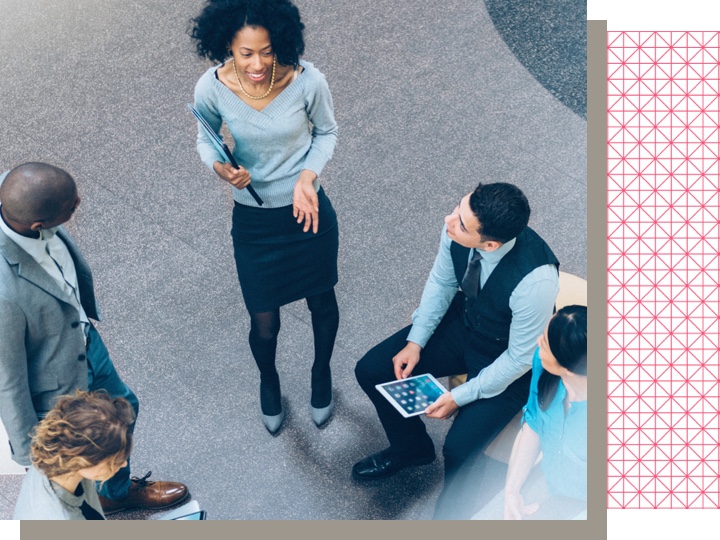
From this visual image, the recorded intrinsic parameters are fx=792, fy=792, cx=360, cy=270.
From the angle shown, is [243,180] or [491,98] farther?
[491,98]

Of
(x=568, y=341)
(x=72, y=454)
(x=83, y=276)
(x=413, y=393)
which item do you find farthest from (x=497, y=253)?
(x=72, y=454)

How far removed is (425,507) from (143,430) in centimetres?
104

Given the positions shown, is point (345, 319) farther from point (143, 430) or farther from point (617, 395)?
point (617, 395)

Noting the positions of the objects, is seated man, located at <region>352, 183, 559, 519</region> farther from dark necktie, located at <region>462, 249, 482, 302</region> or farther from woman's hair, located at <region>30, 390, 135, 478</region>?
woman's hair, located at <region>30, 390, 135, 478</region>

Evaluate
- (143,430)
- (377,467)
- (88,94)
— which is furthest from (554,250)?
(88,94)

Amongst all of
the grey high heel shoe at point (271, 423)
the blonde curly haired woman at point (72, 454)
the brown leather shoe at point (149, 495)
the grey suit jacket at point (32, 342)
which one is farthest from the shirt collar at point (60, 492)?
the grey high heel shoe at point (271, 423)

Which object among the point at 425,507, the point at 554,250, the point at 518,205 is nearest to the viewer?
the point at 518,205

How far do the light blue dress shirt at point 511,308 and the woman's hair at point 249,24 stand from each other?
80 cm

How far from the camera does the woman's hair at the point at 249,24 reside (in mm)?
2299

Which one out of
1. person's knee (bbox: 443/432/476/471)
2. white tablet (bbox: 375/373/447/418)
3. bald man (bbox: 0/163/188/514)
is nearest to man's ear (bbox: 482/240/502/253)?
white tablet (bbox: 375/373/447/418)

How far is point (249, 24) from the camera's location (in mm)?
2309

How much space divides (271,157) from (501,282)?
2.75 ft

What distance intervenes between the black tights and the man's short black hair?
69cm

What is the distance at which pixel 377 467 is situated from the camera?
2.87 metres
